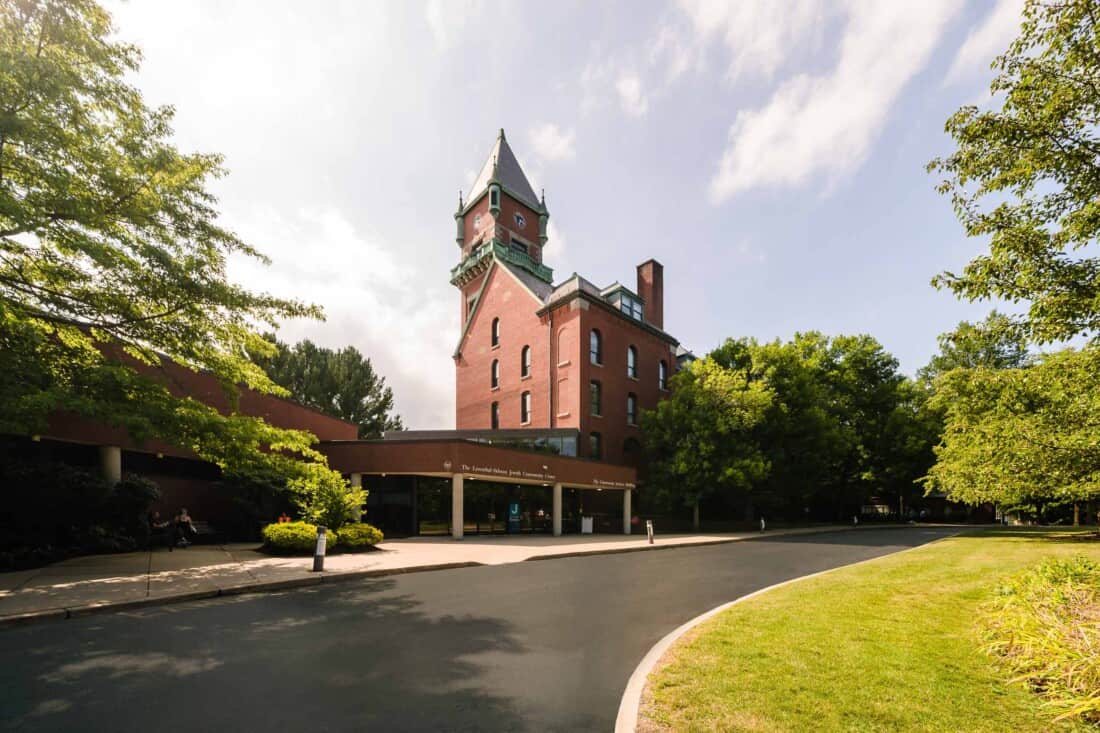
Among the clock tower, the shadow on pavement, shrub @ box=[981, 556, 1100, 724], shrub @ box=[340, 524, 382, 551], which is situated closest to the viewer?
shrub @ box=[981, 556, 1100, 724]

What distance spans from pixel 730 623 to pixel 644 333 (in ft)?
102

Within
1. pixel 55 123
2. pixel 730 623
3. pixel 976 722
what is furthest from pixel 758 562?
pixel 55 123

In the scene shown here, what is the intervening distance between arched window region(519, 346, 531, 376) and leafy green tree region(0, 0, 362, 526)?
22.3 metres

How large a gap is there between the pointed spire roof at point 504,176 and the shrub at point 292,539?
1327 inches

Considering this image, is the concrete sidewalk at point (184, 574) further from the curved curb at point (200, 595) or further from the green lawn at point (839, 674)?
the green lawn at point (839, 674)

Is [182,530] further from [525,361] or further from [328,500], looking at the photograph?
[525,361]

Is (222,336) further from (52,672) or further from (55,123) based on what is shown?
(52,672)

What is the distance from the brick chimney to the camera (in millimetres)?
38875

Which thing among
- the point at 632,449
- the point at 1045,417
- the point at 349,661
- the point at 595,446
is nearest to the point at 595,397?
the point at 595,446

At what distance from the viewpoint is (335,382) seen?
42938 millimetres

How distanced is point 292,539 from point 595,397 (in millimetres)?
21281

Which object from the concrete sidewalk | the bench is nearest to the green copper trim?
the bench

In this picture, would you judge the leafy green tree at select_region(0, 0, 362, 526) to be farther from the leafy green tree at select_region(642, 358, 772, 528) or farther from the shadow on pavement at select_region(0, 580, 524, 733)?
the leafy green tree at select_region(642, 358, 772, 528)

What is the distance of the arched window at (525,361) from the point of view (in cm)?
3503
